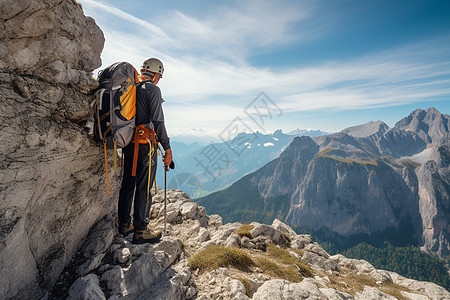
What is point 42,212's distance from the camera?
211 inches

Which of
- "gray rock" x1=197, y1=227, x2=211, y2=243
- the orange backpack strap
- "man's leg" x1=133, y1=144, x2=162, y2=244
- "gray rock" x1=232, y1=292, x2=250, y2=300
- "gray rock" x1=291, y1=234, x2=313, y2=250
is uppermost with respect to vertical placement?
the orange backpack strap

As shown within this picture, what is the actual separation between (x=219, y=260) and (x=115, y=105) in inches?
269

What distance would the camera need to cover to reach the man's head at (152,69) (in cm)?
748

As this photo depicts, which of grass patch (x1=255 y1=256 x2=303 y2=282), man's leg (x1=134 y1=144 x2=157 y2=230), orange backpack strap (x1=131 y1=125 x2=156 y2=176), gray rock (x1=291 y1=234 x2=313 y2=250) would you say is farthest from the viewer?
gray rock (x1=291 y1=234 x2=313 y2=250)

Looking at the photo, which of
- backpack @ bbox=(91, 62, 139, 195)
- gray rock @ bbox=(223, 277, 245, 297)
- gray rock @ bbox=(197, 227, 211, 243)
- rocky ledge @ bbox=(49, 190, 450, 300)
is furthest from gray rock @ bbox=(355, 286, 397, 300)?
backpack @ bbox=(91, 62, 139, 195)

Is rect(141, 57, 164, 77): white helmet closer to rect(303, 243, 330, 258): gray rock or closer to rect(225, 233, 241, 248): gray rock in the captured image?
rect(225, 233, 241, 248): gray rock

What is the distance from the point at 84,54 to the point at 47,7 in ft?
4.75

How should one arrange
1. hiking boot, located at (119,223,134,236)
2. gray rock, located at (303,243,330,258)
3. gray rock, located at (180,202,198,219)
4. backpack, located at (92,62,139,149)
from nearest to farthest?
backpack, located at (92,62,139,149) → hiking boot, located at (119,223,134,236) → gray rock, located at (303,243,330,258) → gray rock, located at (180,202,198,219)

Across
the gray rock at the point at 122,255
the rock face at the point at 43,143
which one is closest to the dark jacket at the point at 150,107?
the rock face at the point at 43,143

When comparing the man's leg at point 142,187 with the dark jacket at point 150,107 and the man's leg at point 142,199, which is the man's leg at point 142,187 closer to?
the man's leg at point 142,199

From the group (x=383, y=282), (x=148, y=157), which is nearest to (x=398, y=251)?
(x=383, y=282)

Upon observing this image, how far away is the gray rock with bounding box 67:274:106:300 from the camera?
14.9 ft

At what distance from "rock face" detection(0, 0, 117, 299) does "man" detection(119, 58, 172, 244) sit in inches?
43.5

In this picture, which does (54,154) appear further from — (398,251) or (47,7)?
(398,251)
